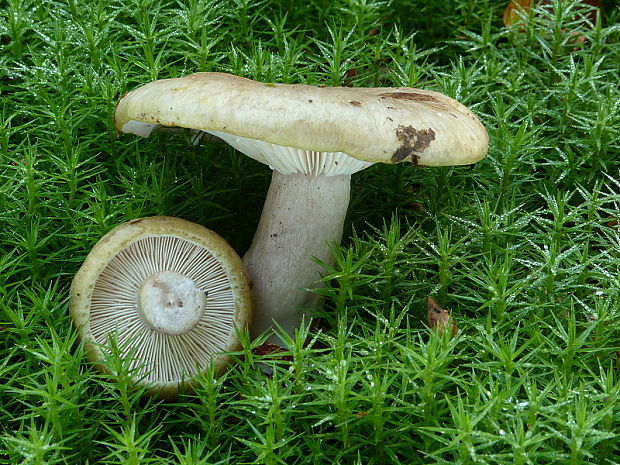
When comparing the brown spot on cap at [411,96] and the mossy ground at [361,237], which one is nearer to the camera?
the mossy ground at [361,237]

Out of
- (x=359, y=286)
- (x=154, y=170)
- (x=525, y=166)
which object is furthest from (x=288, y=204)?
(x=525, y=166)

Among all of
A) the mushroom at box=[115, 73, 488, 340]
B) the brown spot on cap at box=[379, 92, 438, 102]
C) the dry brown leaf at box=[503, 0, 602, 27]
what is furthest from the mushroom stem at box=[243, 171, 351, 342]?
the dry brown leaf at box=[503, 0, 602, 27]

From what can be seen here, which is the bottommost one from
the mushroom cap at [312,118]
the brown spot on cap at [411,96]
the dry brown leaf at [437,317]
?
the dry brown leaf at [437,317]

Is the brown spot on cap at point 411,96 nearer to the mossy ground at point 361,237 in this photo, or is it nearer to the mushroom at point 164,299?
the mossy ground at point 361,237

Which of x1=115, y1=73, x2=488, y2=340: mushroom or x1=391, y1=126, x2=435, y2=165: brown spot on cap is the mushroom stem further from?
x1=391, y1=126, x2=435, y2=165: brown spot on cap

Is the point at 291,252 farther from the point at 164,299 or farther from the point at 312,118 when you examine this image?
the point at 312,118

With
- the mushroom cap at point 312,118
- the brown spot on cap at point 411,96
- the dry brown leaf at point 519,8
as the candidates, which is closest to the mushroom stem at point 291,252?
the brown spot on cap at point 411,96
